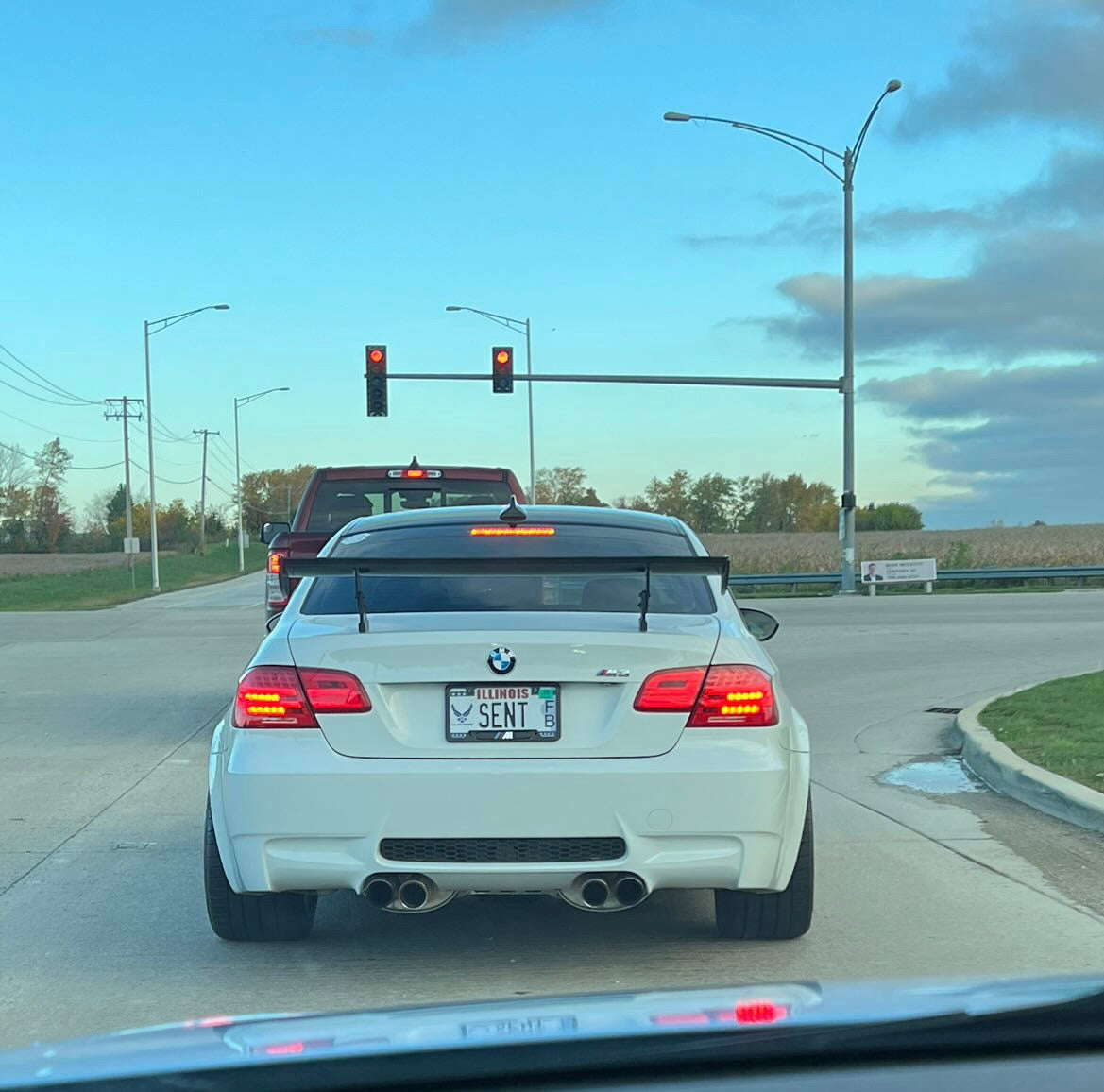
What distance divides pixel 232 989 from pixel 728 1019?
126 inches

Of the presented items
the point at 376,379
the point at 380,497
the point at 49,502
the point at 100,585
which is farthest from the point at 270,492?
the point at 380,497

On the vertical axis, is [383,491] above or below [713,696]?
above

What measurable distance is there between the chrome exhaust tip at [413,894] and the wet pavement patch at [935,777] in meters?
4.95

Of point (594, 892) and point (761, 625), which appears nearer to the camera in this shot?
point (594, 892)

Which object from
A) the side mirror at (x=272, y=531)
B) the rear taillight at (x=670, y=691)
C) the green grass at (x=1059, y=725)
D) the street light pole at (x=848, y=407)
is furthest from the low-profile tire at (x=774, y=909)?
the street light pole at (x=848, y=407)

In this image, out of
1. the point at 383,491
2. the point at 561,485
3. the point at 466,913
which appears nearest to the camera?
the point at 466,913

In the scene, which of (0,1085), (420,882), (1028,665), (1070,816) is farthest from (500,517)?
(1028,665)

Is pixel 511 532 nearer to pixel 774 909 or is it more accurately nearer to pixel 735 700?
pixel 735 700

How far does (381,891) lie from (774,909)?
151 cm

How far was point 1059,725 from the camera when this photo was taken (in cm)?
1045

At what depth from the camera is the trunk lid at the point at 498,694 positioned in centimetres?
482

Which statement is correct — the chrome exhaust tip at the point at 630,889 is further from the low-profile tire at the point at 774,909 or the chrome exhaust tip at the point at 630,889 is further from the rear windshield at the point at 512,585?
the rear windshield at the point at 512,585

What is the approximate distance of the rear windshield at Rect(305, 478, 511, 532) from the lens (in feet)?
38.6

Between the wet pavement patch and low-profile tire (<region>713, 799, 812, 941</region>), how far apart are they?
3.82 metres
